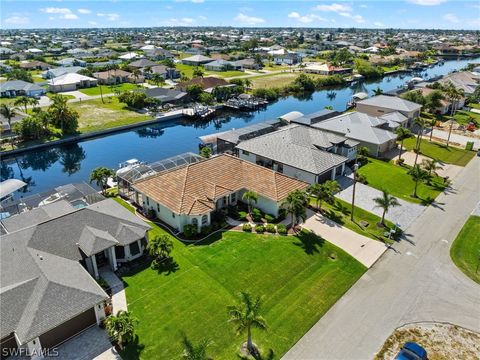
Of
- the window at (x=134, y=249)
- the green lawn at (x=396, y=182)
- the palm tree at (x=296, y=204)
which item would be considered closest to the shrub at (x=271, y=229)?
the palm tree at (x=296, y=204)

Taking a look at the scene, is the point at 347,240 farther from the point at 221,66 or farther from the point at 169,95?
the point at 221,66

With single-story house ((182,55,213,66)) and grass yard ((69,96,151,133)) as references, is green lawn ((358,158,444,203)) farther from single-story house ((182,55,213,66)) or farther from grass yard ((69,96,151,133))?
single-story house ((182,55,213,66))

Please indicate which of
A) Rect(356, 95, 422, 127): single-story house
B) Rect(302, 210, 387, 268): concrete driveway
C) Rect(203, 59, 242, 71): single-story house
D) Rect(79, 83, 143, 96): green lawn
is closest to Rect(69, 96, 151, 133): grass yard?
Rect(79, 83, 143, 96): green lawn

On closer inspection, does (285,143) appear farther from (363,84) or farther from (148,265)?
(363,84)

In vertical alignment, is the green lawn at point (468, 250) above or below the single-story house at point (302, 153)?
below

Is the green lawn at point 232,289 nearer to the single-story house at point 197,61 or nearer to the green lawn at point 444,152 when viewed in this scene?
the green lawn at point 444,152
